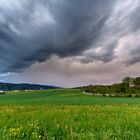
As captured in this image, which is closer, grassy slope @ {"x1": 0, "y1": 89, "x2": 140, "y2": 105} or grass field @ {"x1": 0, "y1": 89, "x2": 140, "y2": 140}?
grass field @ {"x1": 0, "y1": 89, "x2": 140, "y2": 140}

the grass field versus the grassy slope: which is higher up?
the grassy slope

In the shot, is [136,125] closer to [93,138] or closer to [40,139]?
[93,138]

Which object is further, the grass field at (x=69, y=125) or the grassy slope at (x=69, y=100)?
the grassy slope at (x=69, y=100)

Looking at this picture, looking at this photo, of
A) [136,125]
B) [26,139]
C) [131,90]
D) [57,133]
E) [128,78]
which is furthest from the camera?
[128,78]

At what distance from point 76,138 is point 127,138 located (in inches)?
64.9

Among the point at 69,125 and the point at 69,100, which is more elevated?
the point at 69,100

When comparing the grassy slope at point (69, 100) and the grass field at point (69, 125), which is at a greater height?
the grassy slope at point (69, 100)

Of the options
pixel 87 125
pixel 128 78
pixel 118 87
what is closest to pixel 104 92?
pixel 118 87

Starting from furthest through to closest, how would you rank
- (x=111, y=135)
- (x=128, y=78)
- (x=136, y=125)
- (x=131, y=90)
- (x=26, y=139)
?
(x=128, y=78)
(x=131, y=90)
(x=136, y=125)
(x=111, y=135)
(x=26, y=139)

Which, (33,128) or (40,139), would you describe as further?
(33,128)

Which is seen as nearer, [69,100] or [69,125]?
[69,125]

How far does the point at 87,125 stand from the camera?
12742mm

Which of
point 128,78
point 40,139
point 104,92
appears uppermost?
point 128,78

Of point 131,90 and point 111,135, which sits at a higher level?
point 131,90
